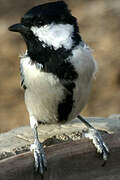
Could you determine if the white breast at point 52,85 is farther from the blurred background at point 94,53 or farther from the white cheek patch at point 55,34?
the blurred background at point 94,53

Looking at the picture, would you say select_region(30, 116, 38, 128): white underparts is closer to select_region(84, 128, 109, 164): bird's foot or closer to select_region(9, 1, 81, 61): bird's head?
select_region(84, 128, 109, 164): bird's foot

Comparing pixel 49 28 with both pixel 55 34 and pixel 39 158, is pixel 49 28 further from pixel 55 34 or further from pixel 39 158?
pixel 39 158

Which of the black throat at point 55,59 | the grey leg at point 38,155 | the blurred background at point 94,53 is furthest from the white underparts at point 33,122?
the blurred background at point 94,53

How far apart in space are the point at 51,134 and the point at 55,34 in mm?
697

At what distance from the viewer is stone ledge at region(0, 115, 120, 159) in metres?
2.92

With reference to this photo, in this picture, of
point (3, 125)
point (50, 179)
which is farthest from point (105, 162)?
point (3, 125)

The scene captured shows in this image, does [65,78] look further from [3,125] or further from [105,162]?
[3,125]

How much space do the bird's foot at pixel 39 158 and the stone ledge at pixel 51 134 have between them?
0.13 meters

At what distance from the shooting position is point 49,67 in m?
2.79

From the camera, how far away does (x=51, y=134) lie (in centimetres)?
314

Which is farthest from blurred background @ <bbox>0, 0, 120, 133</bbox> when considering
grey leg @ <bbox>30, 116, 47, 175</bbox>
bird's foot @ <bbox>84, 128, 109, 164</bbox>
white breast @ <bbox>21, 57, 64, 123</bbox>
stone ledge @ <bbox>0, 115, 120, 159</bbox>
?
bird's foot @ <bbox>84, 128, 109, 164</bbox>

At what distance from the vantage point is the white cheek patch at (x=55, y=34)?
9.00 ft

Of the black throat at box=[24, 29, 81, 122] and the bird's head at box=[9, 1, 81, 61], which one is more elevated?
the bird's head at box=[9, 1, 81, 61]

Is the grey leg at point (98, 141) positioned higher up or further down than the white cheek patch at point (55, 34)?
further down
